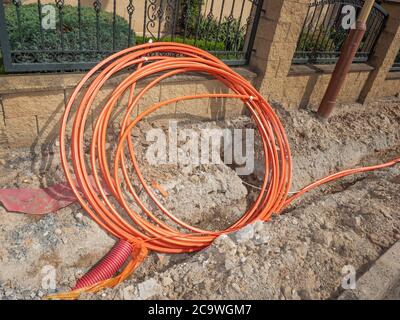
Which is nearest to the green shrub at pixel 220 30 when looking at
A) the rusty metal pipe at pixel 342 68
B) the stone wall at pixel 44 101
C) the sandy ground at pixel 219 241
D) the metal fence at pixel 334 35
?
the stone wall at pixel 44 101

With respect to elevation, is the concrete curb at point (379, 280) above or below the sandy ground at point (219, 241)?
above

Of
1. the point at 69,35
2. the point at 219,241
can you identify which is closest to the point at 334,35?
the point at 69,35

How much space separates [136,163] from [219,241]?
1193mm

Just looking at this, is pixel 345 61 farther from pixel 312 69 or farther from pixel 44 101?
pixel 44 101

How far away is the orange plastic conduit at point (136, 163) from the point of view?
2.86 m

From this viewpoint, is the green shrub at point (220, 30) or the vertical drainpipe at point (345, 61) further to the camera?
the vertical drainpipe at point (345, 61)

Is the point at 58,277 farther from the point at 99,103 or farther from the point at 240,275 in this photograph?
the point at 99,103

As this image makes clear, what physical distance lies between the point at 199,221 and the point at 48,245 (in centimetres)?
163

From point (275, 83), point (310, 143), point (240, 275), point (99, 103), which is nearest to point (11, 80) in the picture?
Result: point (99, 103)

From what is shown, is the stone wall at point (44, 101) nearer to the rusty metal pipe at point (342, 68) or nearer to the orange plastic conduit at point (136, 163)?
the orange plastic conduit at point (136, 163)

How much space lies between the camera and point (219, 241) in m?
2.86

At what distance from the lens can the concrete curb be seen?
2.47 metres

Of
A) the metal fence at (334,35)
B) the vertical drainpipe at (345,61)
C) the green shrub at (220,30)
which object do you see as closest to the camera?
the green shrub at (220,30)

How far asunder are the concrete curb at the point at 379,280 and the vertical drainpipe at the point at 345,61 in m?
3.00
